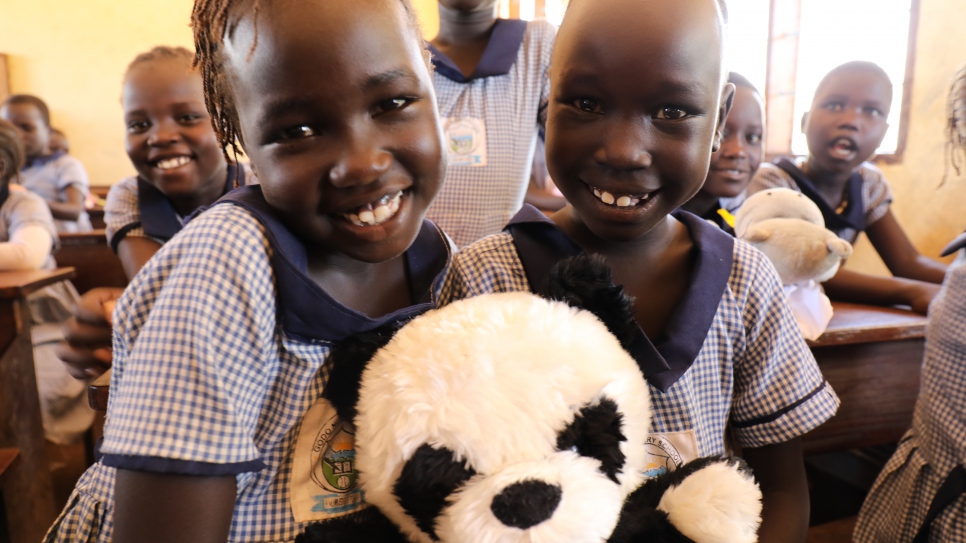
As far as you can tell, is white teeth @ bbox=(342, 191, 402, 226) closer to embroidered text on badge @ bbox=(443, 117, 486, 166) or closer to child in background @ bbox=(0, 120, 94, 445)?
embroidered text on badge @ bbox=(443, 117, 486, 166)

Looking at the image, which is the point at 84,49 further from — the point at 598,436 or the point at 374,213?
the point at 598,436

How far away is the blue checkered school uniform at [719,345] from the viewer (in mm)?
743

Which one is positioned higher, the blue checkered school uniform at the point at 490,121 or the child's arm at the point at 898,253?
the blue checkered school uniform at the point at 490,121

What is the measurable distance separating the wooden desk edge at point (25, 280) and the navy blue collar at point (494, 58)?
122 cm

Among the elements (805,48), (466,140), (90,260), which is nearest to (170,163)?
(466,140)

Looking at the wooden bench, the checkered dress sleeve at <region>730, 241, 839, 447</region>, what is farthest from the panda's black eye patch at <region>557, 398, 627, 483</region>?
the wooden bench

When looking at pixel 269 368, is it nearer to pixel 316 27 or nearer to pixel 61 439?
pixel 316 27

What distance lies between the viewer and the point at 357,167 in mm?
614

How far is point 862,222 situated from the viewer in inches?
76.7

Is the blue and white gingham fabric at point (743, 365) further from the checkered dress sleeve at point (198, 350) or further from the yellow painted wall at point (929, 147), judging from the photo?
the yellow painted wall at point (929, 147)

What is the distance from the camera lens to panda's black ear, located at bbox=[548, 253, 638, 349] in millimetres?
573

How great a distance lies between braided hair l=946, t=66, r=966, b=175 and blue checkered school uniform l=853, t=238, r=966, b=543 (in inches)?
9.8

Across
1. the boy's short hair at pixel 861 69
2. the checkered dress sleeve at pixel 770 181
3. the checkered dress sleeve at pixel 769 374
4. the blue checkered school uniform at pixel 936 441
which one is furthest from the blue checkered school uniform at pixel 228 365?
the boy's short hair at pixel 861 69

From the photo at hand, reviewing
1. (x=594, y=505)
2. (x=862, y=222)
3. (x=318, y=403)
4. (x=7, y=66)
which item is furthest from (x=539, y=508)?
(x=7, y=66)
